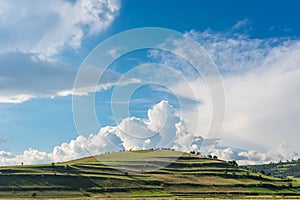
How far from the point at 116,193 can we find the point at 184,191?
32324 millimetres

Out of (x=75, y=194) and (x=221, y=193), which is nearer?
(x=75, y=194)

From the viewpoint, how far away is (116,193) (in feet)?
611

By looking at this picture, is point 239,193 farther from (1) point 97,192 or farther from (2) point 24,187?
(2) point 24,187

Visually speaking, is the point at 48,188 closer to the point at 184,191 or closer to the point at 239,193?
the point at 184,191

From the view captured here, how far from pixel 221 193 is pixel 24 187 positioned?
3407 inches

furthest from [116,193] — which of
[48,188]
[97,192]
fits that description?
[48,188]

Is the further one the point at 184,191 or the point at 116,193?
the point at 184,191

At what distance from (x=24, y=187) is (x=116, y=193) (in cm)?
4074

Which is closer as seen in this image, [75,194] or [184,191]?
[75,194]

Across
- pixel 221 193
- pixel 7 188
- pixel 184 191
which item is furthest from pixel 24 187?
pixel 221 193

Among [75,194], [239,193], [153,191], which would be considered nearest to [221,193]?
[239,193]

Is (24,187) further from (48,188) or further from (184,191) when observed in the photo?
(184,191)

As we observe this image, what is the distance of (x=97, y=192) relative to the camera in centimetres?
18875

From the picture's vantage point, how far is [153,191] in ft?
636
